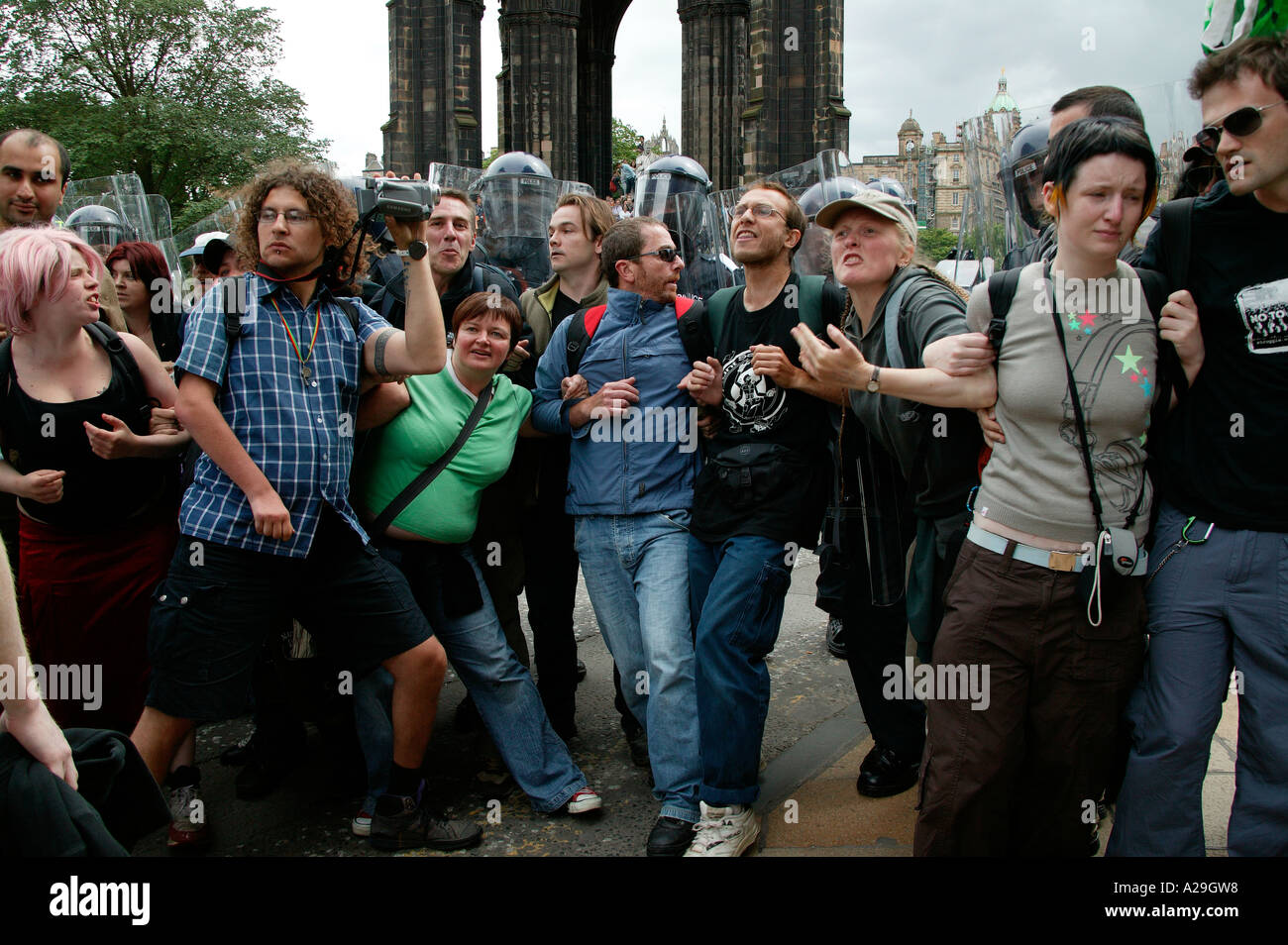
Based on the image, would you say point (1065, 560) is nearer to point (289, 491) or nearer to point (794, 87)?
point (289, 491)

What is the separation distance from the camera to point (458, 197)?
452cm

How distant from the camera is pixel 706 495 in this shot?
338 centimetres

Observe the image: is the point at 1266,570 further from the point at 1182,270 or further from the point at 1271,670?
the point at 1182,270

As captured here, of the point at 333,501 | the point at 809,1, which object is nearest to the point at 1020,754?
the point at 333,501

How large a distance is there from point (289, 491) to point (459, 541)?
691 millimetres

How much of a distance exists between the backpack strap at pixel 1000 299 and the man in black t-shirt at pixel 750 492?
2.28 feet

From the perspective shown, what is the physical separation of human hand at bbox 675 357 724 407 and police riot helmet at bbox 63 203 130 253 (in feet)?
18.5

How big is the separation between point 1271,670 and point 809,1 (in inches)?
901

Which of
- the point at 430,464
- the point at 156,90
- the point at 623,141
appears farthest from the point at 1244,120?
the point at 623,141

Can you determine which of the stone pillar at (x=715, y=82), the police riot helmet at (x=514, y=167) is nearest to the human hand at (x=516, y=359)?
the police riot helmet at (x=514, y=167)

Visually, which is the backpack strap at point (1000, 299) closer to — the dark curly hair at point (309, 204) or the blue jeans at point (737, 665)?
the blue jeans at point (737, 665)

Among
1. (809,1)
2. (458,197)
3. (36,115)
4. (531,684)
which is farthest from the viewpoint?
(36,115)

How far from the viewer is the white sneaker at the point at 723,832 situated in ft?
9.94

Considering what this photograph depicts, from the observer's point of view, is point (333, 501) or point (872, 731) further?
point (872, 731)
